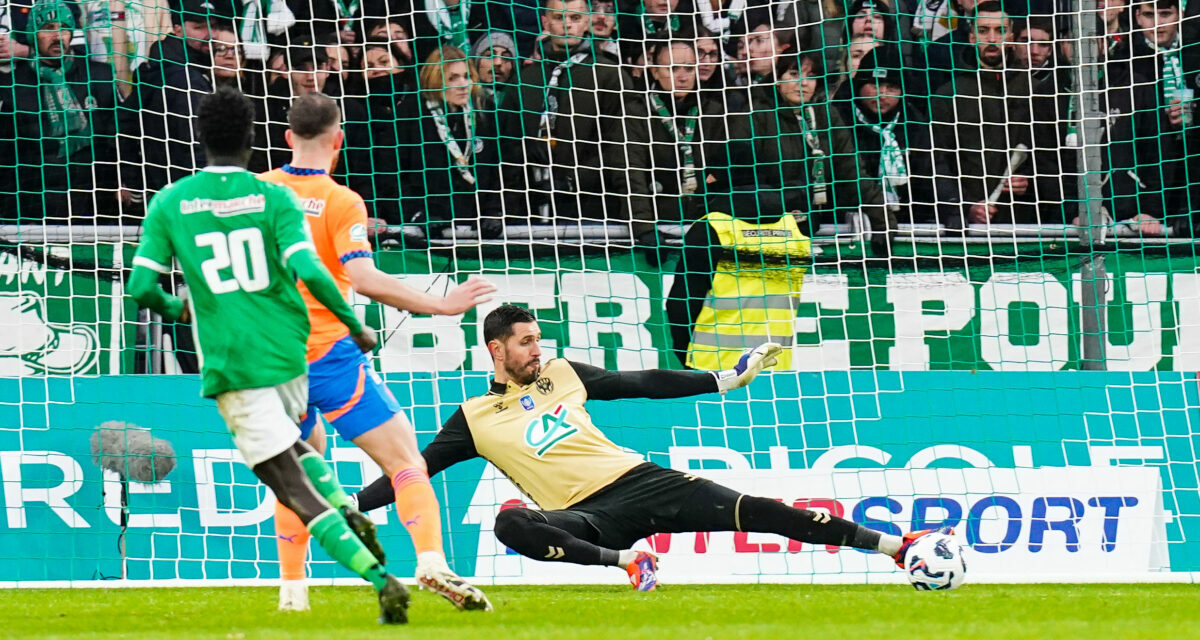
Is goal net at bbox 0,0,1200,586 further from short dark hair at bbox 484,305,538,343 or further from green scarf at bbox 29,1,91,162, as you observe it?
short dark hair at bbox 484,305,538,343

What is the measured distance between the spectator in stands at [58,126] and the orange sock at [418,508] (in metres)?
3.86

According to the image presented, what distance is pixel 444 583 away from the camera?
4.78 meters

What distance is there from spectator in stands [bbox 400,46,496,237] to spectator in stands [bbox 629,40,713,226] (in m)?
1.01

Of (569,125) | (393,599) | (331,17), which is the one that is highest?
(331,17)

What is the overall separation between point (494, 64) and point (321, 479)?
4790mm

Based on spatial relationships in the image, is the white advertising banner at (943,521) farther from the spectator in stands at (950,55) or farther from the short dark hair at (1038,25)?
the short dark hair at (1038,25)

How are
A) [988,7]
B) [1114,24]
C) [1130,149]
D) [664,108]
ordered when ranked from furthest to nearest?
[664,108], [988,7], [1114,24], [1130,149]

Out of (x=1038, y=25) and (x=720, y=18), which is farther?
(x=720, y=18)

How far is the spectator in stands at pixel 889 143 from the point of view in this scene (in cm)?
Result: 910

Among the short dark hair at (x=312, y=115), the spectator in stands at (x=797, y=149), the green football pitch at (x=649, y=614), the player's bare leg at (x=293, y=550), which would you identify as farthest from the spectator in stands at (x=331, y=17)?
the player's bare leg at (x=293, y=550)

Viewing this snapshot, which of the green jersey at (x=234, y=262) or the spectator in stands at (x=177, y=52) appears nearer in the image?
the green jersey at (x=234, y=262)

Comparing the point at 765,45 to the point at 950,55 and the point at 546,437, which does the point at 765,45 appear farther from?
the point at 546,437

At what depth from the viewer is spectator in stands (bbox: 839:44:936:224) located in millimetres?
9102

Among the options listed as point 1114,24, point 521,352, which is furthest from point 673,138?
point 521,352
